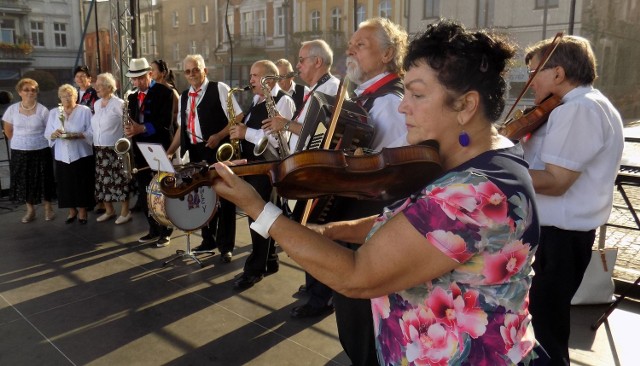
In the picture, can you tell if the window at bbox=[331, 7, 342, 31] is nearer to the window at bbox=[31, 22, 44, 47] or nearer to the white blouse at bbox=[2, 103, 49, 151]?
the white blouse at bbox=[2, 103, 49, 151]

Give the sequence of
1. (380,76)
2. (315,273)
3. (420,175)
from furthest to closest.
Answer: (380,76) < (420,175) < (315,273)

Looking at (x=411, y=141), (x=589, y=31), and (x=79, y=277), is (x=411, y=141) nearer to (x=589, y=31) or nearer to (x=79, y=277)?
(x=79, y=277)

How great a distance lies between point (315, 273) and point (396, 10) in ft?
52.6

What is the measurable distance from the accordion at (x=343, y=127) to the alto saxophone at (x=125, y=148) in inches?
149

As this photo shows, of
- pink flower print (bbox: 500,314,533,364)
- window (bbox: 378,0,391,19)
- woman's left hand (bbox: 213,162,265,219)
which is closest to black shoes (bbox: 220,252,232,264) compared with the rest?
woman's left hand (bbox: 213,162,265,219)

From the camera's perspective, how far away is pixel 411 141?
1.30 m

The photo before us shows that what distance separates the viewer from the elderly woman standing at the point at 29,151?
20.5 ft

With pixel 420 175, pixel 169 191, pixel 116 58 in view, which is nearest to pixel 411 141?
pixel 420 175

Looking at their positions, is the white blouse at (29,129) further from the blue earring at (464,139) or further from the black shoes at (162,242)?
the blue earring at (464,139)

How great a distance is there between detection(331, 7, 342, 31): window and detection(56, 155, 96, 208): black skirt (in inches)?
526

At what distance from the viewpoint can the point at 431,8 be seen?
15.9 meters

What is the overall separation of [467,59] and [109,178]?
5.66 meters

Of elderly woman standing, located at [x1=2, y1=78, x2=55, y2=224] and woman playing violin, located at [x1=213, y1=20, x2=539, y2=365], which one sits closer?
woman playing violin, located at [x1=213, y1=20, x2=539, y2=365]

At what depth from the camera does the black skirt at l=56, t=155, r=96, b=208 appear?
614 cm
